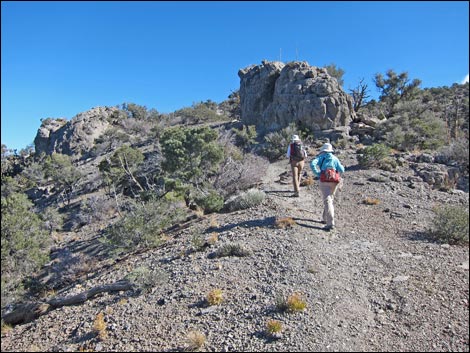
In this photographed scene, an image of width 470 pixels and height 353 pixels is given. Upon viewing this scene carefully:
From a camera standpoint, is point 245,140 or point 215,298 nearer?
point 215,298

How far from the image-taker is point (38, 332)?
19.8 feet

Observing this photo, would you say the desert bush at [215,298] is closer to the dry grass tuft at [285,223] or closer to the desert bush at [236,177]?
the dry grass tuft at [285,223]

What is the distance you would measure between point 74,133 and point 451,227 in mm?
36166

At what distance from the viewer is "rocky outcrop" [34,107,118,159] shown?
3431 cm

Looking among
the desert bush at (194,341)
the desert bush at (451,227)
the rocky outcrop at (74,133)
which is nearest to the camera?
the desert bush at (194,341)

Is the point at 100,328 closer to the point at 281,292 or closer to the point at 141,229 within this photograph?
the point at 281,292

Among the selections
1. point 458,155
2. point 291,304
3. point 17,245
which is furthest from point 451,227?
point 17,245

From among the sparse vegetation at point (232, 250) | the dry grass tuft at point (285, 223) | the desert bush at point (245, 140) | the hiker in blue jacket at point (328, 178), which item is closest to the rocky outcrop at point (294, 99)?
the desert bush at point (245, 140)

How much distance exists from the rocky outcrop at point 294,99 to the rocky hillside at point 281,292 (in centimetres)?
1240

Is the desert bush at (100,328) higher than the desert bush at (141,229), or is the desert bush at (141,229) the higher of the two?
the desert bush at (141,229)

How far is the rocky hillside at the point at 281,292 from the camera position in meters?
4.44

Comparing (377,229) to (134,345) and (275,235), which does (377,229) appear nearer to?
(275,235)

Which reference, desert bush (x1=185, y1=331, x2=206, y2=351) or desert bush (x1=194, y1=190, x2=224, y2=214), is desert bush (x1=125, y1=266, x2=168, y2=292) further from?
desert bush (x1=194, y1=190, x2=224, y2=214)

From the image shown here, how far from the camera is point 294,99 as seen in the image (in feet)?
71.8
